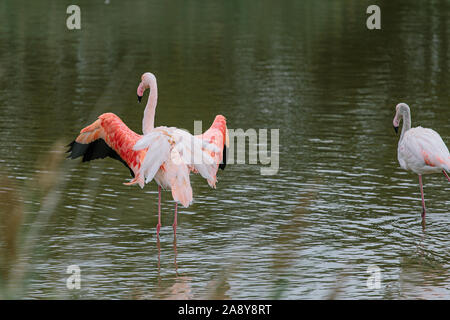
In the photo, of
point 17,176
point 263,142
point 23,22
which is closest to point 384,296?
point 17,176

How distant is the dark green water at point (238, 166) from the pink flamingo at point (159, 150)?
734 millimetres

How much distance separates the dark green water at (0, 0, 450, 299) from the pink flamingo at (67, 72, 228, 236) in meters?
0.73

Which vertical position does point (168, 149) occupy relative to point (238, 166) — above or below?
above

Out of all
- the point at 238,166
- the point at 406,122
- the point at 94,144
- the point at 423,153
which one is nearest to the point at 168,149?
the point at 94,144

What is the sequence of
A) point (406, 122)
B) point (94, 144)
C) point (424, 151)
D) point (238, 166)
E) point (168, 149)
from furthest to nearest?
point (238, 166), point (406, 122), point (424, 151), point (94, 144), point (168, 149)

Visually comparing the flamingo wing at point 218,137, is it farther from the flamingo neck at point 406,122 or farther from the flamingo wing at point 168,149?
the flamingo neck at point 406,122

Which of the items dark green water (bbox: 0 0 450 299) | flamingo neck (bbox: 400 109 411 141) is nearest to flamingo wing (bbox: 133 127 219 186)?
dark green water (bbox: 0 0 450 299)

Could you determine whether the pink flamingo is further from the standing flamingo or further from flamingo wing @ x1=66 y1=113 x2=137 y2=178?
the standing flamingo

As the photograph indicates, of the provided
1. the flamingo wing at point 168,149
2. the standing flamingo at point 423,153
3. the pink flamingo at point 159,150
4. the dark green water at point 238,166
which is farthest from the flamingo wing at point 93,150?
A: the standing flamingo at point 423,153

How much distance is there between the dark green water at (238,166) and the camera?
9.44 m

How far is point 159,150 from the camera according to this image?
10.1m

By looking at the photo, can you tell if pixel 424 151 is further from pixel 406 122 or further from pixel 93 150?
pixel 93 150

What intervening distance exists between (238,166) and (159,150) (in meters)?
4.98

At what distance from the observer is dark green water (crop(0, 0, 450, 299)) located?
9.44 metres
